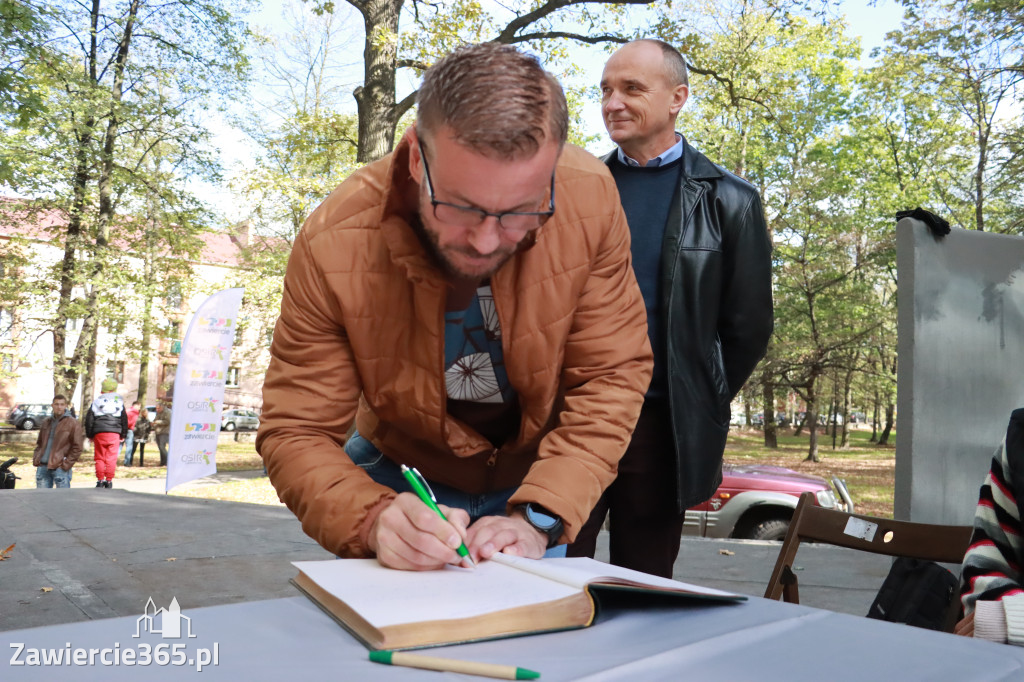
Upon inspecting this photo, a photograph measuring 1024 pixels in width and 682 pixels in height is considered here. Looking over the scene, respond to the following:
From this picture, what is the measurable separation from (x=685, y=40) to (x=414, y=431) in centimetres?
1127

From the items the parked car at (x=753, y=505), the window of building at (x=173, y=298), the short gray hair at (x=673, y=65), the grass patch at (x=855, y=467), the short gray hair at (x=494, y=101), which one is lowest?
the grass patch at (x=855, y=467)

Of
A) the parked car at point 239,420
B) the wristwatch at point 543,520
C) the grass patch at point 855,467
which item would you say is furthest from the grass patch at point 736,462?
the wristwatch at point 543,520

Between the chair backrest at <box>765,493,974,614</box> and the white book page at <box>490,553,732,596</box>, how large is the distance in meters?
1.07

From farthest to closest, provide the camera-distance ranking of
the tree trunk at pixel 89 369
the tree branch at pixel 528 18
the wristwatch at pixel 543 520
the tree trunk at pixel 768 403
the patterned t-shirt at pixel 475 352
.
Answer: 1. the tree trunk at pixel 89 369
2. the tree trunk at pixel 768 403
3. the tree branch at pixel 528 18
4. the patterned t-shirt at pixel 475 352
5. the wristwatch at pixel 543 520

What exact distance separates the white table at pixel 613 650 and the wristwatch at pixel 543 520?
35 centimetres

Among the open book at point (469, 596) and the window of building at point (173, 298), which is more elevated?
the window of building at point (173, 298)

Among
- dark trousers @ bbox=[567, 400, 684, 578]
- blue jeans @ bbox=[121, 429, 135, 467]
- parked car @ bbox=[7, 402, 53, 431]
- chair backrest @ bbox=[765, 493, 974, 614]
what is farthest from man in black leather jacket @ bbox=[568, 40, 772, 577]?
parked car @ bbox=[7, 402, 53, 431]

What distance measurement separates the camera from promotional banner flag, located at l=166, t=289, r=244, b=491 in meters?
9.64

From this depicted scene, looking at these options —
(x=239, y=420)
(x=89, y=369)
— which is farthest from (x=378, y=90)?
(x=239, y=420)

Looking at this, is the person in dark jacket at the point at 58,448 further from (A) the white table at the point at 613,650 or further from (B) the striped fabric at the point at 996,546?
(B) the striped fabric at the point at 996,546

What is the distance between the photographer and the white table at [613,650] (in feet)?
3.02

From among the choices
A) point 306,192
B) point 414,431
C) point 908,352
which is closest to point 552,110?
point 414,431

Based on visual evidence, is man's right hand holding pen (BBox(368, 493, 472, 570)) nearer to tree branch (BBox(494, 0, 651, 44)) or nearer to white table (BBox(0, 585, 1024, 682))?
white table (BBox(0, 585, 1024, 682))

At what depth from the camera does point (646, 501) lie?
8.21 ft
